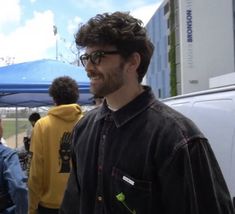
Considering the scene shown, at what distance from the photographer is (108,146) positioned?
7.24 feet

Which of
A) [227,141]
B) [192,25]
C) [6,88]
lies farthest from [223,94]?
[192,25]

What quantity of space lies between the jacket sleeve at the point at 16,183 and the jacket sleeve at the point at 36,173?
1.77 ft

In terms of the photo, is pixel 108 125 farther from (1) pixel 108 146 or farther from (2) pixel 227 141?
(2) pixel 227 141

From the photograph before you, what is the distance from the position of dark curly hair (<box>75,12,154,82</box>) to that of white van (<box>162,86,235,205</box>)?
48.2 inches

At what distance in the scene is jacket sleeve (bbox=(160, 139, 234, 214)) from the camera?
197 cm

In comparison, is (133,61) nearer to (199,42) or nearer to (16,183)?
(16,183)

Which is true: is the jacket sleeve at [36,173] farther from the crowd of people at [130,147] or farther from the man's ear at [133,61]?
the man's ear at [133,61]

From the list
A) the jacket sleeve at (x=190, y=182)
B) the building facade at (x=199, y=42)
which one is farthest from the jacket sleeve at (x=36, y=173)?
the building facade at (x=199, y=42)

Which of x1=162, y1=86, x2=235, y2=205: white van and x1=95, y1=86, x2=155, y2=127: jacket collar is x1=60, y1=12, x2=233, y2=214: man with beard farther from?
x1=162, y1=86, x2=235, y2=205: white van

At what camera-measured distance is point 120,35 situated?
225cm

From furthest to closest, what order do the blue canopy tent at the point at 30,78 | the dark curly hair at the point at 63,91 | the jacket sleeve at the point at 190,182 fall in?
the blue canopy tent at the point at 30,78 → the dark curly hair at the point at 63,91 → the jacket sleeve at the point at 190,182

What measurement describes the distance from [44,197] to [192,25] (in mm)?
23865

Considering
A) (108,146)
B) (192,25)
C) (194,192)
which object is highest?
(192,25)

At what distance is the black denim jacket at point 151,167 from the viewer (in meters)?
1.98
